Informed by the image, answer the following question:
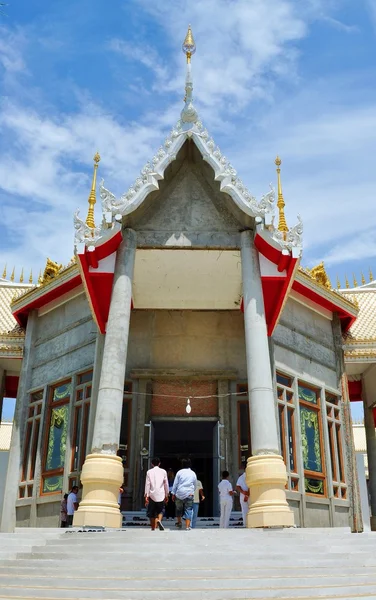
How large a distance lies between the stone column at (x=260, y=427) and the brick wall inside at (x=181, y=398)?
4.55 meters

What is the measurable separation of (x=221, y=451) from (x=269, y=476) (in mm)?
4896

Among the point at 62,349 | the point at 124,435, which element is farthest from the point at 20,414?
the point at 124,435

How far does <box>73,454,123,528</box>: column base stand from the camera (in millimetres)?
9125

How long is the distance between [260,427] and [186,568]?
3857 millimetres

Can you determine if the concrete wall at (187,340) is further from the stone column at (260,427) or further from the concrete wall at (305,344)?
the stone column at (260,427)

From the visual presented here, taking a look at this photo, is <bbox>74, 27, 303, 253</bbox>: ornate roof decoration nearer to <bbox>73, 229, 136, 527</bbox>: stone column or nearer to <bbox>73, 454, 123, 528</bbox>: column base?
<bbox>73, 229, 136, 527</bbox>: stone column

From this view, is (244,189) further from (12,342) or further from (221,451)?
(12,342)

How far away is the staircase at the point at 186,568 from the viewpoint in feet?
20.0

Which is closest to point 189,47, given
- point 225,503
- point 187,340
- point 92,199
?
point 92,199

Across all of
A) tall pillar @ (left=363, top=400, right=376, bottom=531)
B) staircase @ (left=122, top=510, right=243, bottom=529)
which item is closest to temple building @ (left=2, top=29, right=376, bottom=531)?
staircase @ (left=122, top=510, right=243, bottom=529)

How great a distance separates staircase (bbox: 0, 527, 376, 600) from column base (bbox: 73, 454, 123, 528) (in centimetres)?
127

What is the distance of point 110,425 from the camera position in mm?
9883

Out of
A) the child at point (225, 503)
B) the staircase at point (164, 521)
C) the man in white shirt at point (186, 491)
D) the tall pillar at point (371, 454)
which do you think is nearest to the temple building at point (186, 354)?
the staircase at point (164, 521)

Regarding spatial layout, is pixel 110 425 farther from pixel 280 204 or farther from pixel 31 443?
pixel 280 204
